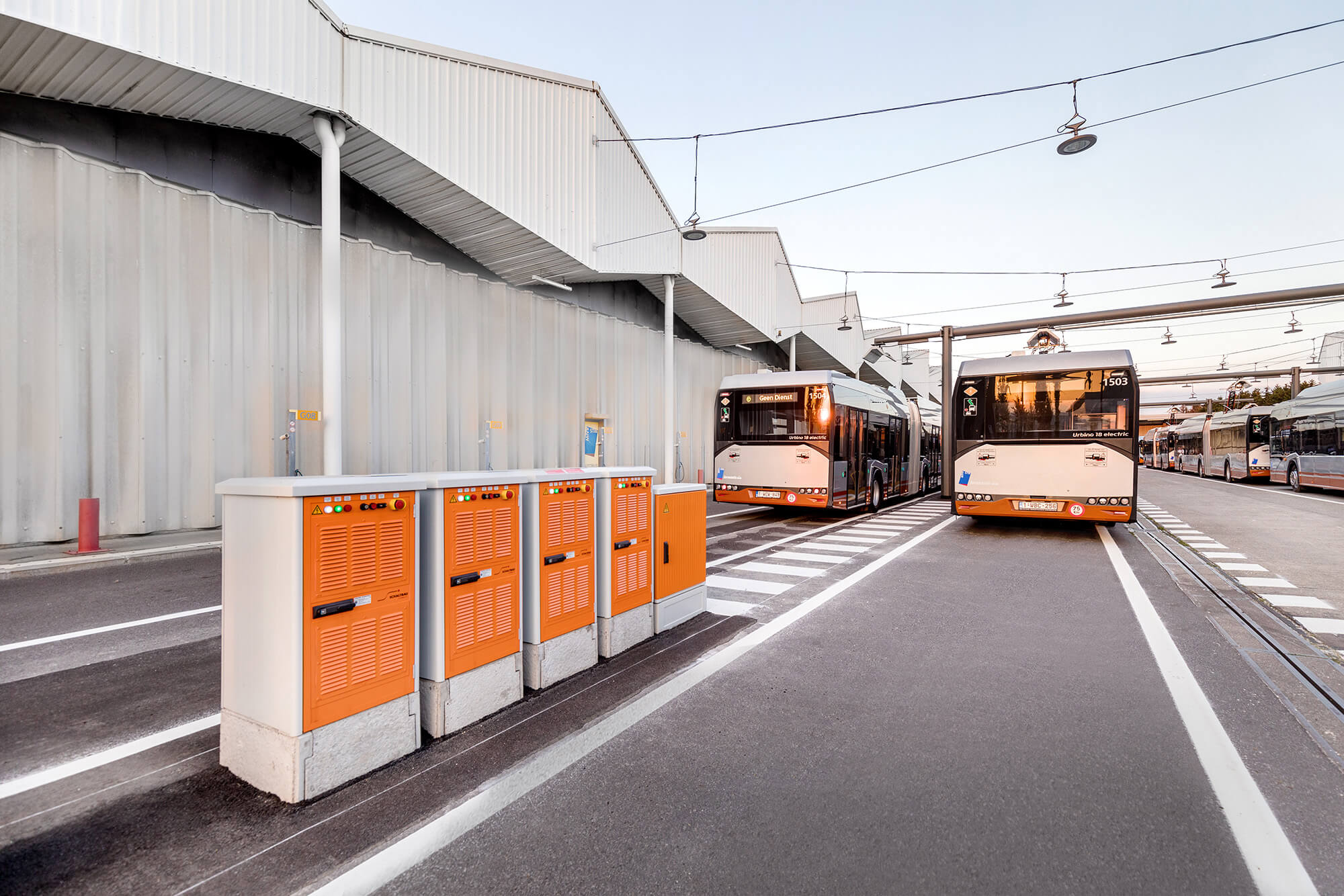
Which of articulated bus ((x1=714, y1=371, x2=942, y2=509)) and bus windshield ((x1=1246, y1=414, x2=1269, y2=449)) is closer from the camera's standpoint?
articulated bus ((x1=714, y1=371, x2=942, y2=509))

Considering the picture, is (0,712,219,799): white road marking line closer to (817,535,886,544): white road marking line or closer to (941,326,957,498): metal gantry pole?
(817,535,886,544): white road marking line

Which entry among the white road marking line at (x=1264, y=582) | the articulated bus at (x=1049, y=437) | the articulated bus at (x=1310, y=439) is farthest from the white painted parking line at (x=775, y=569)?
the articulated bus at (x=1310, y=439)

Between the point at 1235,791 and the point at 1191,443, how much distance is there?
48.4 m

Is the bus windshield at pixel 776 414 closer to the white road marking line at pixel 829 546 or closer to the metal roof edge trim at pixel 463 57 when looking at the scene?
the white road marking line at pixel 829 546

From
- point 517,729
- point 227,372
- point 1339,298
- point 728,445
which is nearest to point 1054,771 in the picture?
point 517,729

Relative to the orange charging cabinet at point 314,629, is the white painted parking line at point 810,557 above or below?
below

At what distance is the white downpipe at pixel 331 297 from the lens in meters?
10.3

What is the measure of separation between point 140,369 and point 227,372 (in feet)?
4.08

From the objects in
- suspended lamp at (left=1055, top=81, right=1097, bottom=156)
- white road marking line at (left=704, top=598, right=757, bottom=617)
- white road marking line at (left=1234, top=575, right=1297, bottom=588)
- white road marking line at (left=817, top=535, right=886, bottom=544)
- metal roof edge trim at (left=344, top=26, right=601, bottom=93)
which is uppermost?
metal roof edge trim at (left=344, top=26, right=601, bottom=93)

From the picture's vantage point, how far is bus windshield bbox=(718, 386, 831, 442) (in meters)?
13.9

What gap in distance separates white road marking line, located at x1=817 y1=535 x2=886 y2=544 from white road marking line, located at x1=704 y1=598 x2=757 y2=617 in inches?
205

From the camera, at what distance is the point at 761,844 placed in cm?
261

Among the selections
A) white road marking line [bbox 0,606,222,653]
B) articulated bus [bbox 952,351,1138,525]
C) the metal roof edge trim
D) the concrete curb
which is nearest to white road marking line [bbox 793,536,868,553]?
articulated bus [bbox 952,351,1138,525]

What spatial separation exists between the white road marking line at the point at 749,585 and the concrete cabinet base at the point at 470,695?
3540mm
